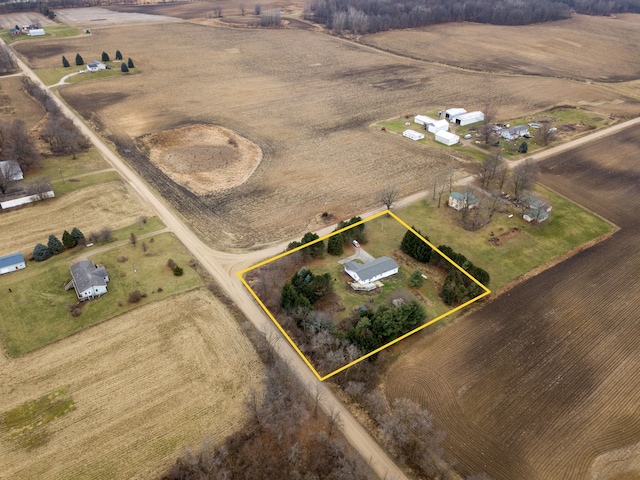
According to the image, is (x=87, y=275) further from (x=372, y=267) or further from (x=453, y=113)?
(x=453, y=113)

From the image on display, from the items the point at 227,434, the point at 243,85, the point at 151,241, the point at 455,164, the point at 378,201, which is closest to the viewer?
the point at 227,434

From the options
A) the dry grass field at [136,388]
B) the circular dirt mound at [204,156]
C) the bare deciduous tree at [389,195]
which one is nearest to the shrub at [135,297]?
the dry grass field at [136,388]

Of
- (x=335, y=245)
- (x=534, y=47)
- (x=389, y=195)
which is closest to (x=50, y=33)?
(x=389, y=195)

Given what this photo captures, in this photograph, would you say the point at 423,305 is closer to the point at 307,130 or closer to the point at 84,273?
the point at 84,273

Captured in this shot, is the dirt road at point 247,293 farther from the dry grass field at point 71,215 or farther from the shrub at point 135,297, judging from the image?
the shrub at point 135,297

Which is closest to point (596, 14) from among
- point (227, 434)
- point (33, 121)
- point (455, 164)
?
point (455, 164)

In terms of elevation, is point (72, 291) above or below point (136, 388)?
above
